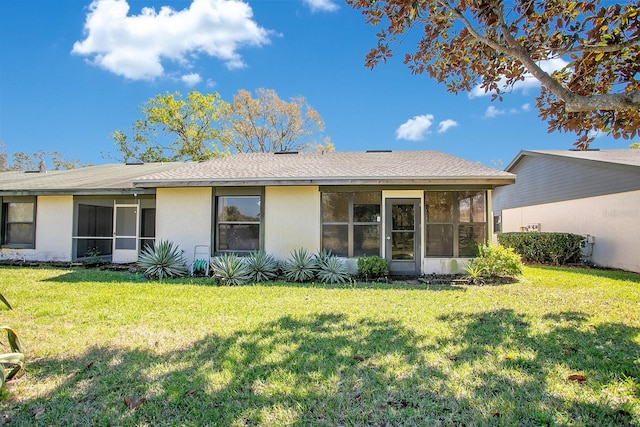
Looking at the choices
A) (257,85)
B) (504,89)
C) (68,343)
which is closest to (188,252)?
(68,343)

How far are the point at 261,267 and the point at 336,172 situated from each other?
10.9 feet

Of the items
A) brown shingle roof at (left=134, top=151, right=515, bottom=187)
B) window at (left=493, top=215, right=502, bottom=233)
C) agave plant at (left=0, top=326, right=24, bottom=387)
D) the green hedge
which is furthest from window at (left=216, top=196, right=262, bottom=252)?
window at (left=493, top=215, right=502, bottom=233)

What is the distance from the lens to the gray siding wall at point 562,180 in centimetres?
1115

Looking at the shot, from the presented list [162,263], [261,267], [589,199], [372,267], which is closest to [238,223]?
[261,267]

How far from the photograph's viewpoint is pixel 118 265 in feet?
36.5

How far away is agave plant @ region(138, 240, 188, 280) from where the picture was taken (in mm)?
8930

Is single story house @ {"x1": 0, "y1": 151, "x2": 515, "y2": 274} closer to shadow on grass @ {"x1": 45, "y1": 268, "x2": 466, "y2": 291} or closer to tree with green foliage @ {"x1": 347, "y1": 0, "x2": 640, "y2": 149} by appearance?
shadow on grass @ {"x1": 45, "y1": 268, "x2": 466, "y2": 291}

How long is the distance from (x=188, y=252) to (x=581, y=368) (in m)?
9.15

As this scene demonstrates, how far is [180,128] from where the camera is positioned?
27969 millimetres

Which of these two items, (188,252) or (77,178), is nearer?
(188,252)

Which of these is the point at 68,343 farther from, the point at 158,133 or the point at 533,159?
the point at 158,133

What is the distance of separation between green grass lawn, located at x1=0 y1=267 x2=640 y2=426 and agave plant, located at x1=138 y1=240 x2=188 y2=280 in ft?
7.41

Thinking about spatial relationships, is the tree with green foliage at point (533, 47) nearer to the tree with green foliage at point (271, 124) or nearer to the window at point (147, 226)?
the window at point (147, 226)

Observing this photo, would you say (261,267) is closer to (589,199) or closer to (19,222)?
(19,222)
